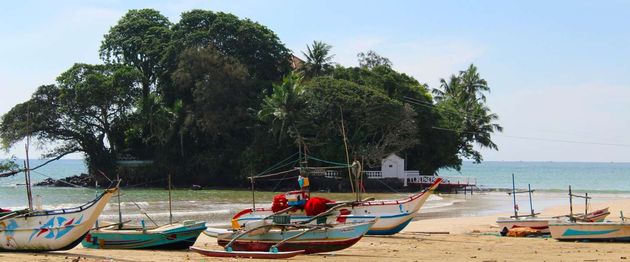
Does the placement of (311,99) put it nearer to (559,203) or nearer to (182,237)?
(559,203)

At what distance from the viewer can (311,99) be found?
61938 millimetres

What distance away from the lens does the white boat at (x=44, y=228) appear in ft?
68.6

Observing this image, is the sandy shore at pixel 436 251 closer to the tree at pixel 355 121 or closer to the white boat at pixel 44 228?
the white boat at pixel 44 228

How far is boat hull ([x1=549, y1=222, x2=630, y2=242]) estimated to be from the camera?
76.4 feet

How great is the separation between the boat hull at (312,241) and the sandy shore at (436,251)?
0.31 m

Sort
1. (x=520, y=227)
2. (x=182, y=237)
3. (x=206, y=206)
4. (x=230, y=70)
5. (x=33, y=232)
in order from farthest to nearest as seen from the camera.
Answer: (x=230, y=70) → (x=206, y=206) → (x=520, y=227) → (x=182, y=237) → (x=33, y=232)

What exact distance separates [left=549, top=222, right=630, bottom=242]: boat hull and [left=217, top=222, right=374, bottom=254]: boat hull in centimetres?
A: 706

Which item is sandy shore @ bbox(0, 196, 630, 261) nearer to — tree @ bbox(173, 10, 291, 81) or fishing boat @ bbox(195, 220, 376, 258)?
fishing boat @ bbox(195, 220, 376, 258)

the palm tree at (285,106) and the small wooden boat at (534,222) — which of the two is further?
the palm tree at (285,106)

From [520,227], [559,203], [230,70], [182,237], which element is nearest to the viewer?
[182,237]

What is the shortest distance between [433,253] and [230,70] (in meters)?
47.9

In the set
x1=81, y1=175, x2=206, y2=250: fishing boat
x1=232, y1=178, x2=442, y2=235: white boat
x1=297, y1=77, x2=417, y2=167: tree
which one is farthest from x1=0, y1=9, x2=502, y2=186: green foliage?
x1=81, y1=175, x2=206, y2=250: fishing boat

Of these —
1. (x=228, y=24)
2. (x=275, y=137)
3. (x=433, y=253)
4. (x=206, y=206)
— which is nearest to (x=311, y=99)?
(x=275, y=137)

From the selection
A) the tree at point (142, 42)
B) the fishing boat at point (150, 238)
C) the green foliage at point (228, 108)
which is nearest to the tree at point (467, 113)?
the green foliage at point (228, 108)
